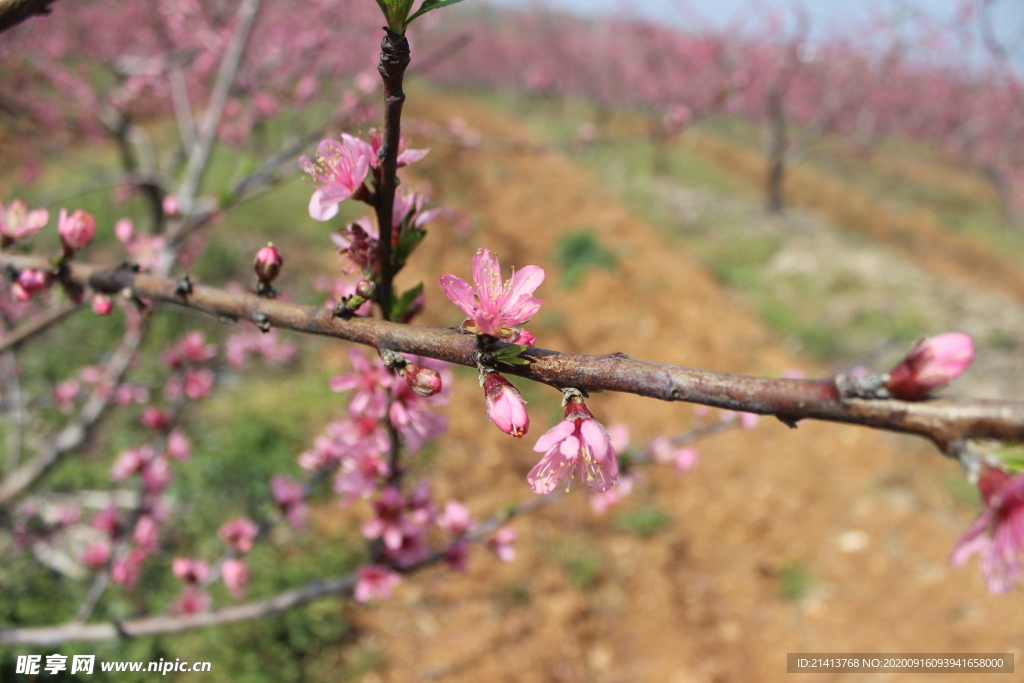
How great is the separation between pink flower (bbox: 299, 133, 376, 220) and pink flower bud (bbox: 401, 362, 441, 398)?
11.0 inches

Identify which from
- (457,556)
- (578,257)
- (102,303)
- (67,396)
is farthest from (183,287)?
(578,257)

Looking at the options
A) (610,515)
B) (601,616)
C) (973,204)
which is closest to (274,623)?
(601,616)

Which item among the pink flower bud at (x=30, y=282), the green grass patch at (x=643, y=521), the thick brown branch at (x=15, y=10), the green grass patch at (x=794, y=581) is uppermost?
the green grass patch at (x=643, y=521)

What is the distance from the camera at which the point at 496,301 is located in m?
0.88

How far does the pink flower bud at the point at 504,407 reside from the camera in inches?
28.7

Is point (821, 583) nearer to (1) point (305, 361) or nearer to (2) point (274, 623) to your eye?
(2) point (274, 623)

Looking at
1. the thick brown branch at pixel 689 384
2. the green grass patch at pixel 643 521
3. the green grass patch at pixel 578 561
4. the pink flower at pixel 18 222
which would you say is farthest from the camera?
the green grass patch at pixel 643 521

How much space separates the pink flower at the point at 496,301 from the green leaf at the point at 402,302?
0.16 m

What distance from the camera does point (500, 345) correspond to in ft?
2.42

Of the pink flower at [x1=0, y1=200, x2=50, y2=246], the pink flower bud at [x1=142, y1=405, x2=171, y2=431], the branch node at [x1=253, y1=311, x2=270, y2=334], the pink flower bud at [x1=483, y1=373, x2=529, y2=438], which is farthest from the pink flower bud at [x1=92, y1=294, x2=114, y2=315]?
the pink flower bud at [x1=142, y1=405, x2=171, y2=431]

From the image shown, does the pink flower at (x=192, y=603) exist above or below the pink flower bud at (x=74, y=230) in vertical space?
below

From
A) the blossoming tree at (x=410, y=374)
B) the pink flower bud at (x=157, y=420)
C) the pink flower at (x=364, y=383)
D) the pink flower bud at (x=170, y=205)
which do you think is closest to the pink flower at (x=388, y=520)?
the blossoming tree at (x=410, y=374)

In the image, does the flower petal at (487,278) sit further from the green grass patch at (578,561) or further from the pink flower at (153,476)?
the green grass patch at (578,561)

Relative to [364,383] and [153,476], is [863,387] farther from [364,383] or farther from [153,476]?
[153,476]
